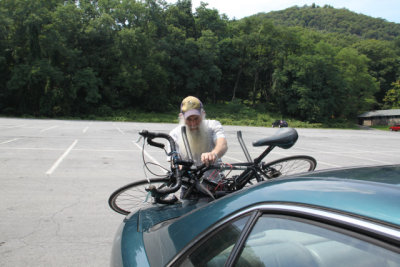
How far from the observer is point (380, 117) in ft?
243

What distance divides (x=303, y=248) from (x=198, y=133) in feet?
7.94

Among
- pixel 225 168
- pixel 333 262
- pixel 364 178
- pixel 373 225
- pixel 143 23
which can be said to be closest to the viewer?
pixel 373 225

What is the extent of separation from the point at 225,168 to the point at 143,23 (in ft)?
226

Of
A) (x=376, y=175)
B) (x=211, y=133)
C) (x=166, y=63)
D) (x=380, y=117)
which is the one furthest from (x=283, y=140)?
(x=380, y=117)

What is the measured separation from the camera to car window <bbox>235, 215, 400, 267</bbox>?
967 millimetres

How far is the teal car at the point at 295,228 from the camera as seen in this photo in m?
0.98

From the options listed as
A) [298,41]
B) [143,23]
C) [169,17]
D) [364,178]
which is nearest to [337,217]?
[364,178]

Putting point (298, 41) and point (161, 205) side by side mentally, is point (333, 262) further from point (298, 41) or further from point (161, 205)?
point (298, 41)

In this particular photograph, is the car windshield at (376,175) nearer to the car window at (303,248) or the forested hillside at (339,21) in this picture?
the car window at (303,248)

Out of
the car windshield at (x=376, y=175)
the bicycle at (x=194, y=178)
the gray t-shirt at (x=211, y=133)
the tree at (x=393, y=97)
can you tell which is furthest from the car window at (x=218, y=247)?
the tree at (x=393, y=97)

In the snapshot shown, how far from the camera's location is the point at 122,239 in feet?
6.71

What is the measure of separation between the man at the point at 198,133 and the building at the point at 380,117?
7911cm

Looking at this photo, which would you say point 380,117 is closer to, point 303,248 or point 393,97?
point 393,97

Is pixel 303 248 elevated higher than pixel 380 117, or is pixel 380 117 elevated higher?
pixel 303 248
